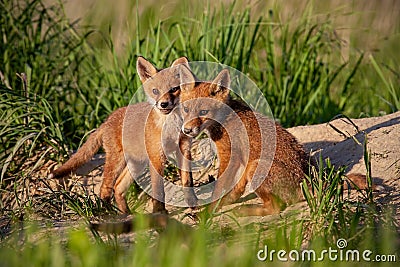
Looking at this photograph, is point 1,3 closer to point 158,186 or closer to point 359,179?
point 158,186

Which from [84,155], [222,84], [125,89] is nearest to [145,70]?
[222,84]

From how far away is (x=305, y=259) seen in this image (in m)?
3.65

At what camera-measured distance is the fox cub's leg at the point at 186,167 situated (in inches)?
211

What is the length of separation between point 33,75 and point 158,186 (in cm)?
230

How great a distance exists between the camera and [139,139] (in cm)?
556

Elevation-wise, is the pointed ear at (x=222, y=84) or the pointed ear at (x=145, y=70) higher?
the pointed ear at (x=145, y=70)

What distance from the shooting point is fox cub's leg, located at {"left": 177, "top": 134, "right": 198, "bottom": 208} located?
5.36m

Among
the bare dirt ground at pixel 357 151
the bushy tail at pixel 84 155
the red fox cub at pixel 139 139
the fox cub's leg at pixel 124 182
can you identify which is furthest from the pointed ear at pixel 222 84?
the bushy tail at pixel 84 155

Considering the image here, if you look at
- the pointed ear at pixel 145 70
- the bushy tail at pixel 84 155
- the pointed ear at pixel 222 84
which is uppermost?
the pointed ear at pixel 145 70

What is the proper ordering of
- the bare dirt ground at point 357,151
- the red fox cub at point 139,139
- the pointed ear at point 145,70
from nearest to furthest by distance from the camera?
the bare dirt ground at point 357,151, the red fox cub at point 139,139, the pointed ear at point 145,70

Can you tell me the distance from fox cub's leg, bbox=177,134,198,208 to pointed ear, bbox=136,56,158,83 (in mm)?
640

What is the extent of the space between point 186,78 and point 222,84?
0.28 m

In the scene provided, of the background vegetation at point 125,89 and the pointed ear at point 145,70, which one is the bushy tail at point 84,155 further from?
the pointed ear at point 145,70

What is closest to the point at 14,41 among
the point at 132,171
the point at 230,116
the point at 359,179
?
the point at 132,171
